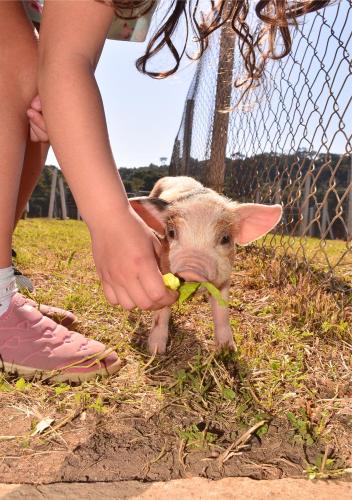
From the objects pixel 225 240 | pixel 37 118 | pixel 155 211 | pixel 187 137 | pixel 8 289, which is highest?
pixel 187 137

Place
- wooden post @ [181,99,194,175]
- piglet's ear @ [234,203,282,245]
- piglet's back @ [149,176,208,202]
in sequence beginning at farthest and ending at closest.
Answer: wooden post @ [181,99,194,175]
piglet's back @ [149,176,208,202]
piglet's ear @ [234,203,282,245]

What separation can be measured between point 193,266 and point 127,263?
1.06 metres

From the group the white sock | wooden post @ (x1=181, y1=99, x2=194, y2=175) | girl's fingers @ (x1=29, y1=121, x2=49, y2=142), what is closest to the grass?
the white sock

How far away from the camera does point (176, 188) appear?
11.0 feet

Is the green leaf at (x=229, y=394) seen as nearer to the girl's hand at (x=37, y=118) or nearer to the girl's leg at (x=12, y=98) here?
the girl's leg at (x=12, y=98)

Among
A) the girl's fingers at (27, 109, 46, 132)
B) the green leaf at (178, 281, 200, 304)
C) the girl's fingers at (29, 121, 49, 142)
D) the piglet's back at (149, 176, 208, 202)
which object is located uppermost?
the girl's fingers at (27, 109, 46, 132)

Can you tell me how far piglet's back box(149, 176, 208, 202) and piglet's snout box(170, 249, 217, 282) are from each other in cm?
65

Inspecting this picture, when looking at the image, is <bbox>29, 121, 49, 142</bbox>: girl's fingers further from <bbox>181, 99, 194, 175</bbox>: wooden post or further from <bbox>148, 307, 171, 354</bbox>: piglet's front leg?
<bbox>181, 99, 194, 175</bbox>: wooden post

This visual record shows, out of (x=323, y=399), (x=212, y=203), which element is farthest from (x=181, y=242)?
(x=323, y=399)

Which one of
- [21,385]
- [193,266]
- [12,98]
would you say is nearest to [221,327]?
[193,266]

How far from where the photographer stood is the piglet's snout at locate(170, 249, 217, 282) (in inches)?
78.1

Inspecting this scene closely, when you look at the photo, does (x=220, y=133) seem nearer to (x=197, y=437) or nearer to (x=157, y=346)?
(x=157, y=346)

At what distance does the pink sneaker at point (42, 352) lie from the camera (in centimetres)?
177

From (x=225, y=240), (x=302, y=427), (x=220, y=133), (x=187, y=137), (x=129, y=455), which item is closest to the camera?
(x=129, y=455)
